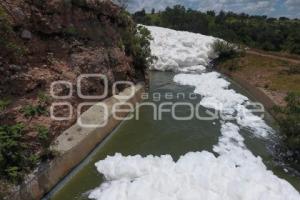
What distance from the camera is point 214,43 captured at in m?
41.6

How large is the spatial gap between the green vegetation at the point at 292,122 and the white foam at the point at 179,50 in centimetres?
2155

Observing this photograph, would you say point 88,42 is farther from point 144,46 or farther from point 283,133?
point 283,133

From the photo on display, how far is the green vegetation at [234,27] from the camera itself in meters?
47.4

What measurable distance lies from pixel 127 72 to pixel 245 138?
950cm

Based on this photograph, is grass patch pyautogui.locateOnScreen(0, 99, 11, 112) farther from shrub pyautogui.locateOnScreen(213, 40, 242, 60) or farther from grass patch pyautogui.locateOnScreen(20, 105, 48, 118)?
shrub pyautogui.locateOnScreen(213, 40, 242, 60)

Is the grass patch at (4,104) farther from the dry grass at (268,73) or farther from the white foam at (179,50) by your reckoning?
the white foam at (179,50)

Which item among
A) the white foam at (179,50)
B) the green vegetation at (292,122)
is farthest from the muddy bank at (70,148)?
the white foam at (179,50)

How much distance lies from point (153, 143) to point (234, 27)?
147ft

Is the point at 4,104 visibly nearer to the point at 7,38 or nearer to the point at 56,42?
the point at 7,38

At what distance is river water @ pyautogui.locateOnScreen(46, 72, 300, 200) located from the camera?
12.6 meters

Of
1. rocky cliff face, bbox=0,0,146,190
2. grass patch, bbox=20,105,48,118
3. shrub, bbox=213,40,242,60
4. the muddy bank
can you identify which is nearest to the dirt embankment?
shrub, bbox=213,40,242,60

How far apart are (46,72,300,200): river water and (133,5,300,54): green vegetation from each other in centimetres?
2952

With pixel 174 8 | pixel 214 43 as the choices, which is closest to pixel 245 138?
pixel 214 43

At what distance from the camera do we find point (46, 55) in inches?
596
